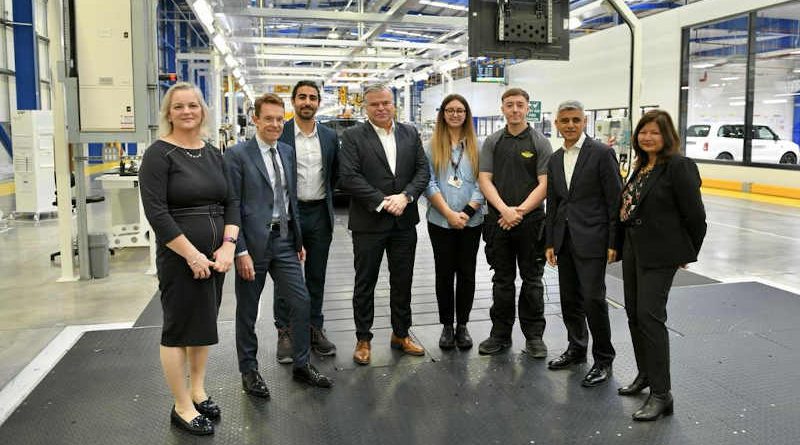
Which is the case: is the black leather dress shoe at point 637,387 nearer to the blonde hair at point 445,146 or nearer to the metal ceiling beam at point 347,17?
the blonde hair at point 445,146

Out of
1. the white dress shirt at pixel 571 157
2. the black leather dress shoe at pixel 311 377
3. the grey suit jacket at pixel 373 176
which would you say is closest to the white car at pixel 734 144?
the white dress shirt at pixel 571 157

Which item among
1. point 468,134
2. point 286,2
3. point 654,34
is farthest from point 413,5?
point 468,134

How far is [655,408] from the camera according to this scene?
3.03 m

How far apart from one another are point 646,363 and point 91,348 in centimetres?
328

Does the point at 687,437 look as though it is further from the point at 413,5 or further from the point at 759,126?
the point at 759,126

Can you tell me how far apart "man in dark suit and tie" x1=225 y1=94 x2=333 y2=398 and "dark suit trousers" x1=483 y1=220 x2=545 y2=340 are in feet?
3.76

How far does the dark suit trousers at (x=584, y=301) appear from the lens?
340 cm

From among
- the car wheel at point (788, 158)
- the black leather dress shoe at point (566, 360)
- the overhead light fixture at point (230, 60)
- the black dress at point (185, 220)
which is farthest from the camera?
the overhead light fixture at point (230, 60)

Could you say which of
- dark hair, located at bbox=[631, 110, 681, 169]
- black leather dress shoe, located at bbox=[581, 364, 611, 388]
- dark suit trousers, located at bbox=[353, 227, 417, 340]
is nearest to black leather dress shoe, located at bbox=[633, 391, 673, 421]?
black leather dress shoe, located at bbox=[581, 364, 611, 388]

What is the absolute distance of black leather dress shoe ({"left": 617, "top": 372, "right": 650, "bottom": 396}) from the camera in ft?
10.9

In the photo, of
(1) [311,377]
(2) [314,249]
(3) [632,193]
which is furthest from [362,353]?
(3) [632,193]

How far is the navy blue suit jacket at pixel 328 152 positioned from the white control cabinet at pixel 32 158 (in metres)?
7.70

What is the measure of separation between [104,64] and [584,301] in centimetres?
455

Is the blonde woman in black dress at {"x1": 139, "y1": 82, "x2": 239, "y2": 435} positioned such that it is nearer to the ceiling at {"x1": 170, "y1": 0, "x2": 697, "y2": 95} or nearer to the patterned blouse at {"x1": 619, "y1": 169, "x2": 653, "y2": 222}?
the patterned blouse at {"x1": 619, "y1": 169, "x2": 653, "y2": 222}
